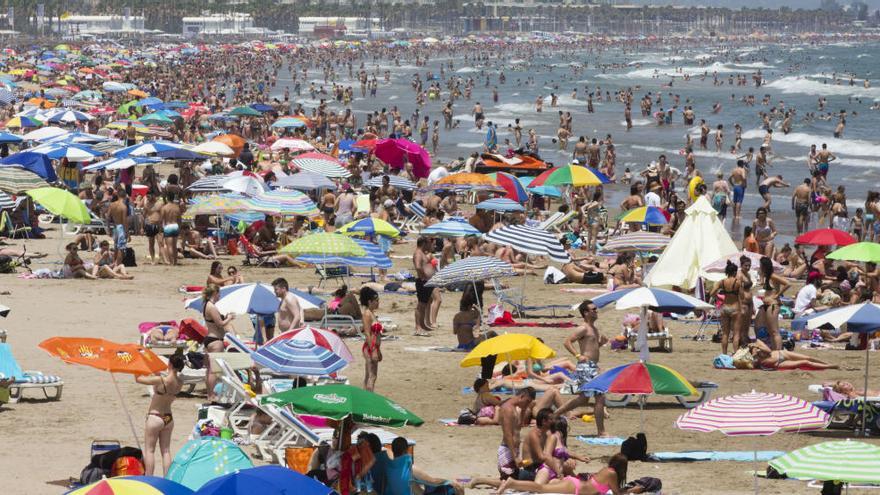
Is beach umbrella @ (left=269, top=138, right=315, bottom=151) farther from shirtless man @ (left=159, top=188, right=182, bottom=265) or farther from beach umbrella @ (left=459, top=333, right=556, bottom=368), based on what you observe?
beach umbrella @ (left=459, top=333, right=556, bottom=368)

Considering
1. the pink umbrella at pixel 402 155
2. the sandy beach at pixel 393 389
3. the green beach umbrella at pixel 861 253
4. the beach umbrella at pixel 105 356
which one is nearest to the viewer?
the beach umbrella at pixel 105 356

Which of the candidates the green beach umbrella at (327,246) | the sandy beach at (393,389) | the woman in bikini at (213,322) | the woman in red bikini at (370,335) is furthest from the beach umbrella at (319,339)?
the green beach umbrella at (327,246)

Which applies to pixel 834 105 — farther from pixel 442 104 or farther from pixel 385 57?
pixel 385 57

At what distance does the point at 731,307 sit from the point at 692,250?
1.83 metres

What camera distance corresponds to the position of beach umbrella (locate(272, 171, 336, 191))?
72.7 ft

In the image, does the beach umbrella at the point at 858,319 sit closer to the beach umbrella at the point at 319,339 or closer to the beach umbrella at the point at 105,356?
the beach umbrella at the point at 319,339

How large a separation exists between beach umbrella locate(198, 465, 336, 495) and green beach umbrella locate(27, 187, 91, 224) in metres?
12.1

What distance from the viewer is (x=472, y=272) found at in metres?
14.2

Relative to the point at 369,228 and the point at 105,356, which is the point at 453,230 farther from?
the point at 105,356

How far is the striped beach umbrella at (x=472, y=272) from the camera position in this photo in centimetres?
1413

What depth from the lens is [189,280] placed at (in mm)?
17531

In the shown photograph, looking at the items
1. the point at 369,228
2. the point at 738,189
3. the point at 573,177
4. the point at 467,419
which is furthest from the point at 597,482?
the point at 738,189

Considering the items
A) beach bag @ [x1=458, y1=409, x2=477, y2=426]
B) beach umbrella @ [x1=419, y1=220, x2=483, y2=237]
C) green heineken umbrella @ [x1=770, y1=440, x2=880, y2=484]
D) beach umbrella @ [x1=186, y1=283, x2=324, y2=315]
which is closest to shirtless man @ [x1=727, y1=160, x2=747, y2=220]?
beach umbrella @ [x1=419, y1=220, x2=483, y2=237]

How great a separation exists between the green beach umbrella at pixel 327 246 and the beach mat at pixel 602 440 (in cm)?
470
